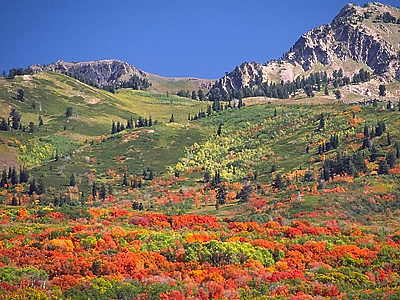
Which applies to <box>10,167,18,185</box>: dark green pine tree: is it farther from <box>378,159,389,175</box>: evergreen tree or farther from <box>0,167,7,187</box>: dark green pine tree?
<box>378,159,389,175</box>: evergreen tree

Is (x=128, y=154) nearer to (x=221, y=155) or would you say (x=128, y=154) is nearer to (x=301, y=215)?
(x=221, y=155)

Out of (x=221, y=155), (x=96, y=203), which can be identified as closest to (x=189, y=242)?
(x=96, y=203)

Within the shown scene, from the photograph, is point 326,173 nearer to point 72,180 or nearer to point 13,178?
point 72,180

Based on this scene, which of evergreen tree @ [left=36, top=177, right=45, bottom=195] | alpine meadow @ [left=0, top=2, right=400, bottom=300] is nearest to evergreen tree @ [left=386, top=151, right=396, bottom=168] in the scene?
alpine meadow @ [left=0, top=2, right=400, bottom=300]


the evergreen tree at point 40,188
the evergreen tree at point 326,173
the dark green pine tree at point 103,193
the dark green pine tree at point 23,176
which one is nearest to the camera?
the evergreen tree at point 326,173

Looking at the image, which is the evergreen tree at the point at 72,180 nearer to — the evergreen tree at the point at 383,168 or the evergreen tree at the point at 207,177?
the evergreen tree at the point at 207,177

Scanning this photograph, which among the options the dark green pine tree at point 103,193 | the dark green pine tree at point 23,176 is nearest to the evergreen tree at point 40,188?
the dark green pine tree at point 23,176

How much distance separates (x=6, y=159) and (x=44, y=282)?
471ft

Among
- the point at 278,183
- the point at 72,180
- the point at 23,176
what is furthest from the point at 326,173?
the point at 23,176

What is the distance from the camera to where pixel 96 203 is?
446ft

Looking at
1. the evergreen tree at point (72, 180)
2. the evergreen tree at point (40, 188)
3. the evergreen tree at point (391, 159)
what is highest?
the evergreen tree at point (391, 159)

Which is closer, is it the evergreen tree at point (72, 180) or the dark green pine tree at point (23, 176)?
the evergreen tree at point (72, 180)

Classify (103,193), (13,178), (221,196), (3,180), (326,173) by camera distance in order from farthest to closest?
1. (13,178)
2. (3,180)
3. (103,193)
4. (221,196)
5. (326,173)

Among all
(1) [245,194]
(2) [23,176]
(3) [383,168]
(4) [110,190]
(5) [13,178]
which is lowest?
(1) [245,194]
